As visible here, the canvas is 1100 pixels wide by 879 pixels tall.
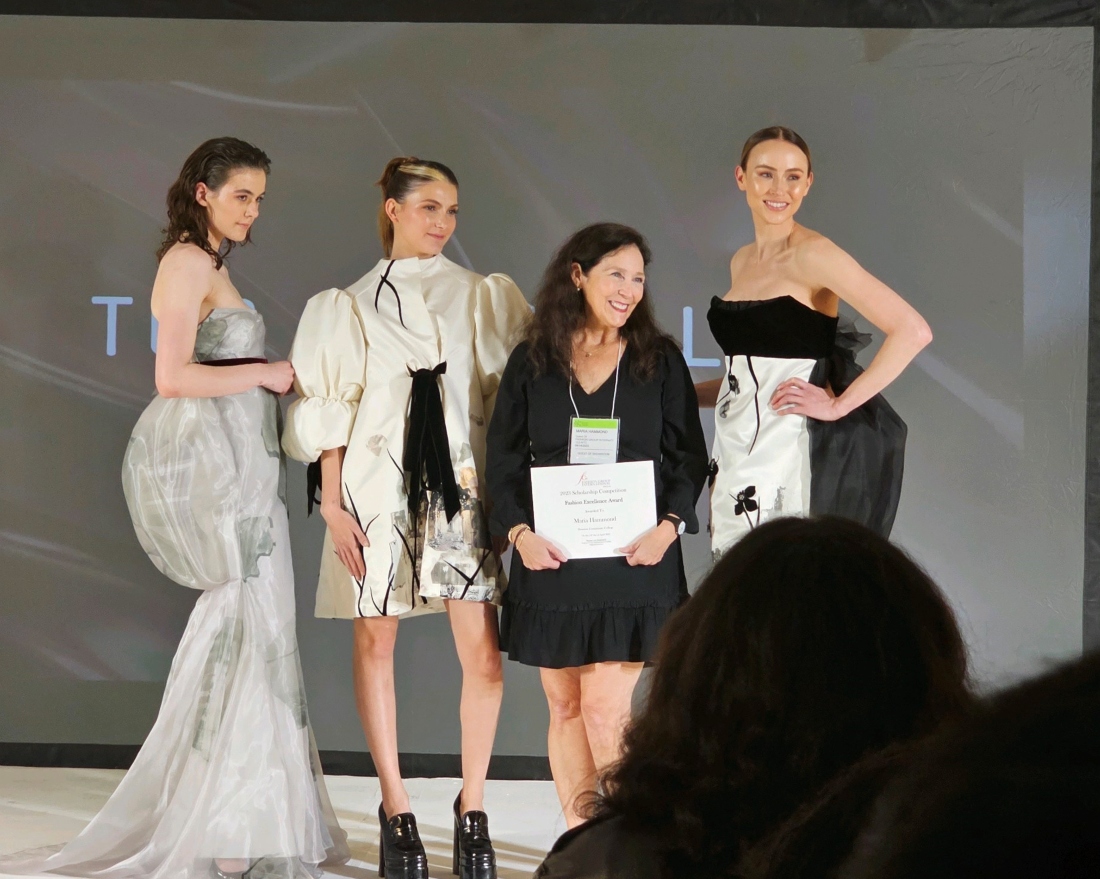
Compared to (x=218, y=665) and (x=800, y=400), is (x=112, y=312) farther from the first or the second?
(x=800, y=400)

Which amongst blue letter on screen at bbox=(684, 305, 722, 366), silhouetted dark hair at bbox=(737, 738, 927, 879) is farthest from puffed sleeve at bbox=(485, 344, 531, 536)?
silhouetted dark hair at bbox=(737, 738, 927, 879)

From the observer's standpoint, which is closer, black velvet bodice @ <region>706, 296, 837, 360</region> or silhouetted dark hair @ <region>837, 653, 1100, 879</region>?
silhouetted dark hair @ <region>837, 653, 1100, 879</region>

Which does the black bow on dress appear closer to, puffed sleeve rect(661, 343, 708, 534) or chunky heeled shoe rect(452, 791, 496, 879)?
puffed sleeve rect(661, 343, 708, 534)

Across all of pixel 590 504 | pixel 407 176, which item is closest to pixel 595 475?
pixel 590 504

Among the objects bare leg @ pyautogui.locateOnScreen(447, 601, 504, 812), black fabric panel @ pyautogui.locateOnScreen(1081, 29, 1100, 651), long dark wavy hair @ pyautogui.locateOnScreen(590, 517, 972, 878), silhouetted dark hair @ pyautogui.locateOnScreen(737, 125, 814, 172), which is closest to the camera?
long dark wavy hair @ pyautogui.locateOnScreen(590, 517, 972, 878)

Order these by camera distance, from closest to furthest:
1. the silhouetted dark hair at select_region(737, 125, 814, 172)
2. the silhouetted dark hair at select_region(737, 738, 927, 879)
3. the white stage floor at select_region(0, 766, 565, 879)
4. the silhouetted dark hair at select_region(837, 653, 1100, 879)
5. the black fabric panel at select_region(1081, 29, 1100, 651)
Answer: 1. the silhouetted dark hair at select_region(837, 653, 1100, 879)
2. the silhouetted dark hair at select_region(737, 738, 927, 879)
3. the silhouetted dark hair at select_region(737, 125, 814, 172)
4. the white stage floor at select_region(0, 766, 565, 879)
5. the black fabric panel at select_region(1081, 29, 1100, 651)

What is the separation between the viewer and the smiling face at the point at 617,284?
2.75m

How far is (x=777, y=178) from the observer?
9.25 ft

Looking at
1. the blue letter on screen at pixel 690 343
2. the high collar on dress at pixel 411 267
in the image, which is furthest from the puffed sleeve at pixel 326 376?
the blue letter on screen at pixel 690 343

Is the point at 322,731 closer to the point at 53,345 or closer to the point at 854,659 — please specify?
the point at 53,345

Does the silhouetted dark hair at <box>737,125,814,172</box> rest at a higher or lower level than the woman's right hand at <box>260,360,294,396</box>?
higher

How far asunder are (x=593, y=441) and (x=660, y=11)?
1.88 m

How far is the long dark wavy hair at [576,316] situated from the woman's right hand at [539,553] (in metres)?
0.38

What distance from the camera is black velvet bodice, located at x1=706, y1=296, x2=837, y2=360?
281 centimetres
